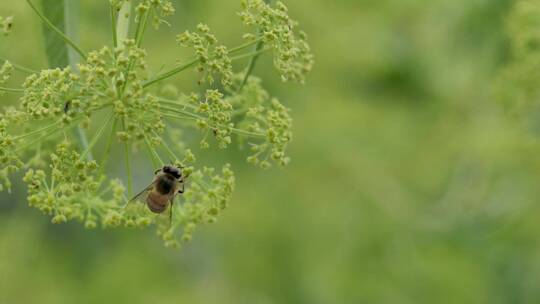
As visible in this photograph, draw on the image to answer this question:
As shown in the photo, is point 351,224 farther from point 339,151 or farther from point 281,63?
point 281,63

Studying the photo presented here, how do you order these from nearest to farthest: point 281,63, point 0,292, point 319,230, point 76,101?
point 76,101 < point 281,63 < point 0,292 < point 319,230

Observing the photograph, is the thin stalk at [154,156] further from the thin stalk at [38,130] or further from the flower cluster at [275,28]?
the flower cluster at [275,28]

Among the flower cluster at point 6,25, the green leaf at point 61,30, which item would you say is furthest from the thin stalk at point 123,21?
the flower cluster at point 6,25

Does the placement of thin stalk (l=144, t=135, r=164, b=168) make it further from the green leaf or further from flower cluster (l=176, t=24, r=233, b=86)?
the green leaf

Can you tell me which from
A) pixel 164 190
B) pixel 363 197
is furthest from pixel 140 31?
pixel 363 197

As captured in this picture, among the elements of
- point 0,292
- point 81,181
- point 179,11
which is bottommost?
point 81,181

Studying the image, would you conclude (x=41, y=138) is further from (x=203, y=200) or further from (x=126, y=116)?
(x=203, y=200)

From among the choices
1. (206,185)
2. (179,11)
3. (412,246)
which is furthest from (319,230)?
(206,185)
